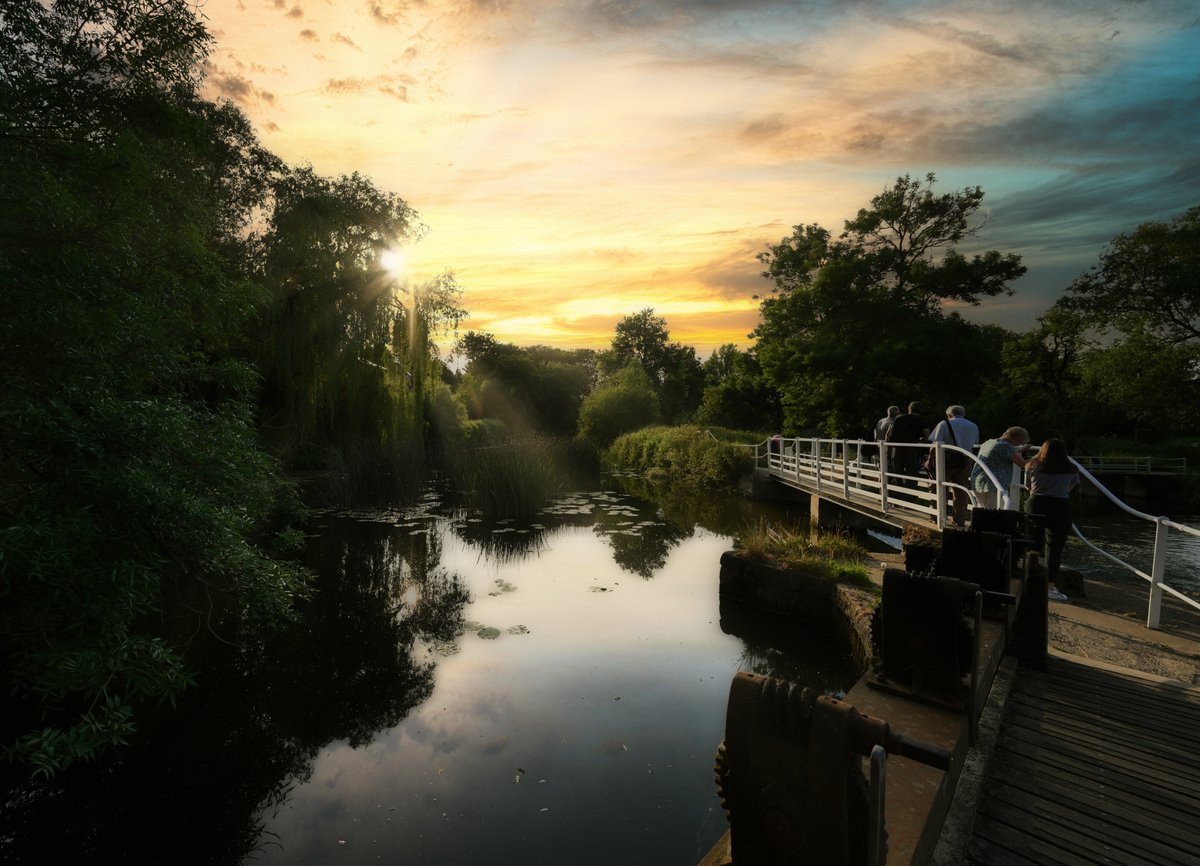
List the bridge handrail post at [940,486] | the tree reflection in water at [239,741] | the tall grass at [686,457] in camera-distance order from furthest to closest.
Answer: the tall grass at [686,457]
the bridge handrail post at [940,486]
the tree reflection in water at [239,741]

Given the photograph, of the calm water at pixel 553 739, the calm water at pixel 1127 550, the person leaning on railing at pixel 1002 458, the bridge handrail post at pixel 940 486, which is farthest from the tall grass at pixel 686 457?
the person leaning on railing at pixel 1002 458

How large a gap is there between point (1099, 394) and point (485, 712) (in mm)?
33519

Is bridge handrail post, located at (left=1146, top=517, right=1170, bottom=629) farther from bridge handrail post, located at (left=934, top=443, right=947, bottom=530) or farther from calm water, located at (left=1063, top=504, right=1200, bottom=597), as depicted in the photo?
bridge handrail post, located at (left=934, top=443, right=947, bottom=530)

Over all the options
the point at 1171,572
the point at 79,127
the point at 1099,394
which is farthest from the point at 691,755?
the point at 1099,394

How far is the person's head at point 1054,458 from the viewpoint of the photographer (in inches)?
252

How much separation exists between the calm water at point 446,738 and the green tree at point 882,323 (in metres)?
17.4

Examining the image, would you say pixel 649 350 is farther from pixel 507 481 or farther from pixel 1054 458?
pixel 1054 458

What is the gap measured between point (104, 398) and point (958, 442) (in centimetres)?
952

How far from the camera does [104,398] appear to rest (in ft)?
14.8

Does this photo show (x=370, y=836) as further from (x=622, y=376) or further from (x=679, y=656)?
(x=622, y=376)

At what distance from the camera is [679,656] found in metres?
7.24

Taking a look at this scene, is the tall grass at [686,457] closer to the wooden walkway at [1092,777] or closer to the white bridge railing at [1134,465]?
the white bridge railing at [1134,465]

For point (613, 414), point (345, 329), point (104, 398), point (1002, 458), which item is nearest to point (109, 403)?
point (104, 398)

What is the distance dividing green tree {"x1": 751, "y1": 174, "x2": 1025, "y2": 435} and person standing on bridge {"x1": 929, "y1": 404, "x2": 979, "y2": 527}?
16.2 metres
